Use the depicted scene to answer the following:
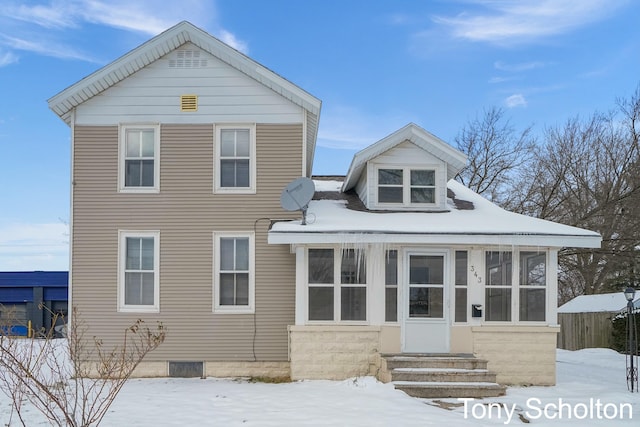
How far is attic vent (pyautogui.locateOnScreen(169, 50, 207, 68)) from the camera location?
11.8 m

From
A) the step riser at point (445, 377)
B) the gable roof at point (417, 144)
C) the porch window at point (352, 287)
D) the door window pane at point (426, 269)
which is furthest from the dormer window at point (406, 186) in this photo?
the step riser at point (445, 377)

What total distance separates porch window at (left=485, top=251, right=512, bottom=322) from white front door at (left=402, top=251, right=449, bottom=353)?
826 millimetres

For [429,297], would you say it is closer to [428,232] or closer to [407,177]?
[428,232]

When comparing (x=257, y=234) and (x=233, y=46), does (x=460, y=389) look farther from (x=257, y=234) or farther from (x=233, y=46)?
(x=233, y=46)

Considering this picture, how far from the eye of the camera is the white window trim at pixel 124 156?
1169 cm

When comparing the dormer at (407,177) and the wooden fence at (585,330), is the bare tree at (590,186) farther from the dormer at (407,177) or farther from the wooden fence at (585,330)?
the dormer at (407,177)

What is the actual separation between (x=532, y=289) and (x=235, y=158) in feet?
20.9

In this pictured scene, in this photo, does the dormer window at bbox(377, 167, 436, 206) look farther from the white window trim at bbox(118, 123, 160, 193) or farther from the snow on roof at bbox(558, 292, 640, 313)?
the snow on roof at bbox(558, 292, 640, 313)

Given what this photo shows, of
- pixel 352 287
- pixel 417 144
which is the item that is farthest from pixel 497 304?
pixel 417 144

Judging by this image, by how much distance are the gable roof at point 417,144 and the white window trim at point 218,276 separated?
2.67m

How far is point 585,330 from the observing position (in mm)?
20703

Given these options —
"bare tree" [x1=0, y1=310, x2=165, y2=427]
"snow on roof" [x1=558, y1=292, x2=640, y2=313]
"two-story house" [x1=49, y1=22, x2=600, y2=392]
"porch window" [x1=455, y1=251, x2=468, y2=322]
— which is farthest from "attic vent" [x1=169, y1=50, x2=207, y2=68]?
"snow on roof" [x1=558, y1=292, x2=640, y2=313]

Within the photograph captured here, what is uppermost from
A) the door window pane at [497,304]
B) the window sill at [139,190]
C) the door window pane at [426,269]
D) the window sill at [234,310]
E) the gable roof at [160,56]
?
the gable roof at [160,56]

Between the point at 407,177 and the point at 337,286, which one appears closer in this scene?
the point at 337,286
